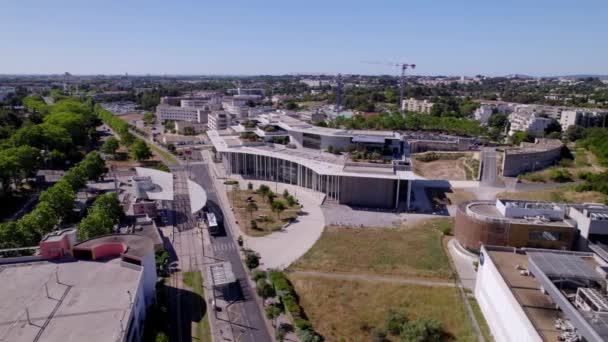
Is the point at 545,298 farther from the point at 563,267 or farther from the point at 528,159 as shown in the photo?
the point at 528,159

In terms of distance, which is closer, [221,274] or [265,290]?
[265,290]

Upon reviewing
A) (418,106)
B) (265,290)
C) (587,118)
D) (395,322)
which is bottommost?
(395,322)

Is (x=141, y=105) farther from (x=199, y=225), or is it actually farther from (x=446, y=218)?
(x=446, y=218)

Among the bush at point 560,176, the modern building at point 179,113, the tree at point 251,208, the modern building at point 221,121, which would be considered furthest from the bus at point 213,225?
the modern building at point 179,113

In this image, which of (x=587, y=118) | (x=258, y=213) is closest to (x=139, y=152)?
(x=258, y=213)

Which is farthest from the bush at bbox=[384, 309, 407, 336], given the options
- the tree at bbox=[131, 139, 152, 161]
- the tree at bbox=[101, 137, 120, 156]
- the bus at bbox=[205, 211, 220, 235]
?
the tree at bbox=[101, 137, 120, 156]
